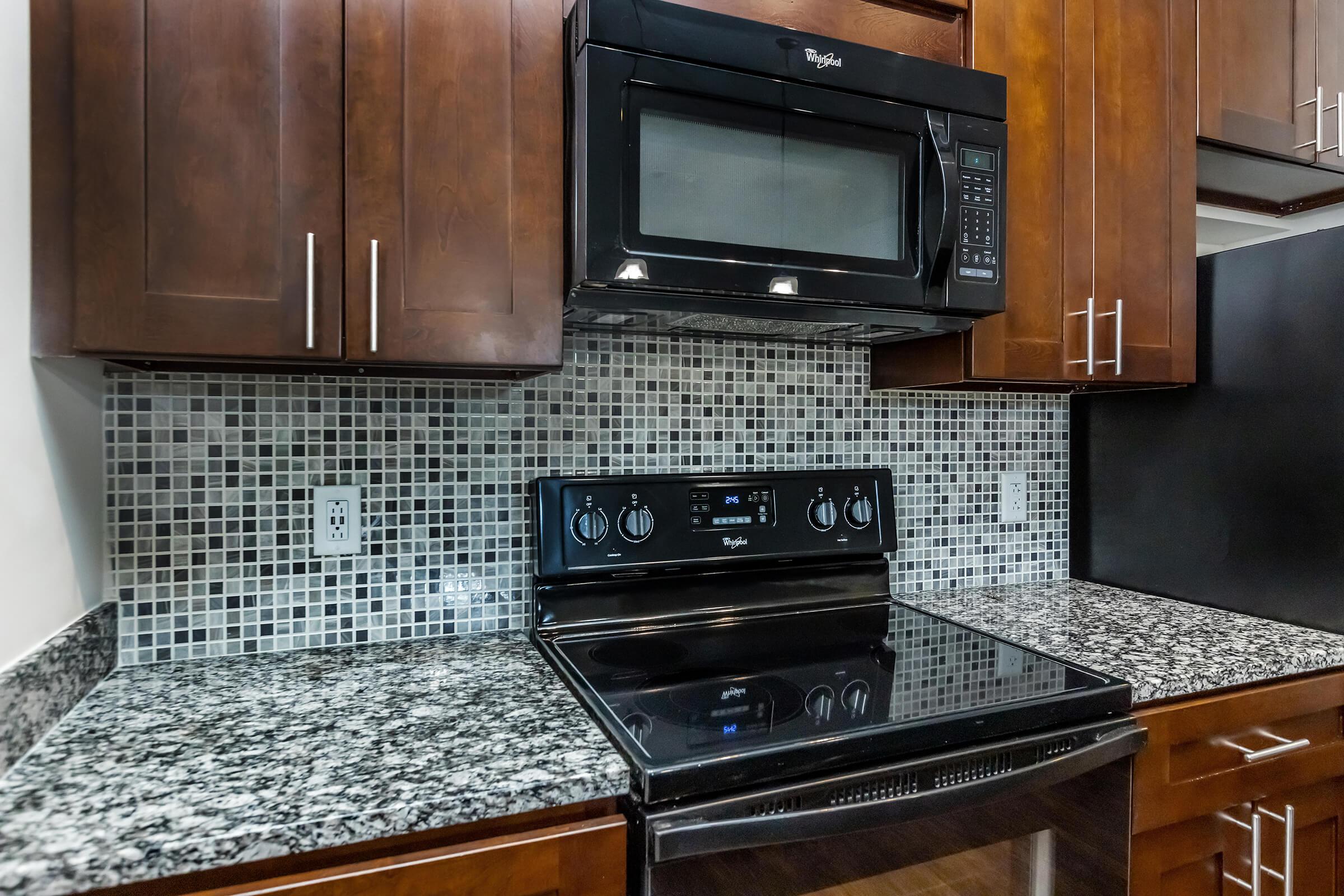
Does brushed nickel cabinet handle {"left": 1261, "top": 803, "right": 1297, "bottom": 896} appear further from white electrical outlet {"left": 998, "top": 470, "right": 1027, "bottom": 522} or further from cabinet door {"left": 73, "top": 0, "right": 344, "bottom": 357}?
cabinet door {"left": 73, "top": 0, "right": 344, "bottom": 357}

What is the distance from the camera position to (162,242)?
0.90 meters


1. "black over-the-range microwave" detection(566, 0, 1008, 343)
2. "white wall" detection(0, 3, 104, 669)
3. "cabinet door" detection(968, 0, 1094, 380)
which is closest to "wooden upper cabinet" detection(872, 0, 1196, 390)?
"cabinet door" detection(968, 0, 1094, 380)

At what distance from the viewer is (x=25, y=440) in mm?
885

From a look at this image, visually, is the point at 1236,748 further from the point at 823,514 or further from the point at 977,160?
the point at 977,160

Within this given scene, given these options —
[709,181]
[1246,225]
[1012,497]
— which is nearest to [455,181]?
[709,181]

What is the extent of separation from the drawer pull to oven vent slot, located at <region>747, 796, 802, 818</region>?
30.7 inches

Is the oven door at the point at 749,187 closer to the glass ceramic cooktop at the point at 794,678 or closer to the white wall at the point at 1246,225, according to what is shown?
the glass ceramic cooktop at the point at 794,678

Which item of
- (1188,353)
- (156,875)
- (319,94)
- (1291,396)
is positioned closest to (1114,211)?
(1188,353)

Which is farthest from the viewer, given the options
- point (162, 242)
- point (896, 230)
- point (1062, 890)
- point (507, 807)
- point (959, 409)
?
point (959, 409)

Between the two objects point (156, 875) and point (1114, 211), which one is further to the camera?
point (1114, 211)

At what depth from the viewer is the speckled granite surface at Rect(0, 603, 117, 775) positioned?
0.79 meters

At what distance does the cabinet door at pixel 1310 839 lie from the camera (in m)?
1.20

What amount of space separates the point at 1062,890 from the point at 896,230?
1.03 metres

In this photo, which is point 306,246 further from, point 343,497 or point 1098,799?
point 1098,799
